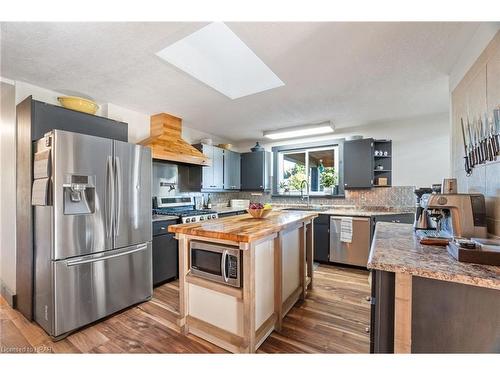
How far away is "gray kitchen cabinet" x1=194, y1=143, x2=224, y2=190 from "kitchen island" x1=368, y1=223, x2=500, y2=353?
333 centimetres

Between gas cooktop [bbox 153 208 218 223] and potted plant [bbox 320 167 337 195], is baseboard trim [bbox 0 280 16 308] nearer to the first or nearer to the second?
gas cooktop [bbox 153 208 218 223]

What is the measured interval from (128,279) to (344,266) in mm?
3125

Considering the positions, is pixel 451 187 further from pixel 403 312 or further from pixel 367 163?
pixel 367 163

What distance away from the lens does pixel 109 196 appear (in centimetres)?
218

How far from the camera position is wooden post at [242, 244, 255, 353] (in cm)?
158

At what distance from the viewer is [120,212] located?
226 centimetres

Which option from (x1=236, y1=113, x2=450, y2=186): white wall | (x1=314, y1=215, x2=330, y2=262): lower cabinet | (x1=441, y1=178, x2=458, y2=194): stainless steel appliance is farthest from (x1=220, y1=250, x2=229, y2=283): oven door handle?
(x1=236, y1=113, x2=450, y2=186): white wall

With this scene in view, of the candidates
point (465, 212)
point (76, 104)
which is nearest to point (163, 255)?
point (76, 104)

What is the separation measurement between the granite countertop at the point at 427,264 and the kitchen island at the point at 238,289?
0.76 meters

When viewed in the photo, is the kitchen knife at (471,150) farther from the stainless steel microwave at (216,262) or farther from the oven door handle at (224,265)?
the oven door handle at (224,265)

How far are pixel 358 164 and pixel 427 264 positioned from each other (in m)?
3.22

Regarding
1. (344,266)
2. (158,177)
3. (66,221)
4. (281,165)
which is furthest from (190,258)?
(281,165)

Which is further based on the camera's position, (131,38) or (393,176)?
(393,176)
